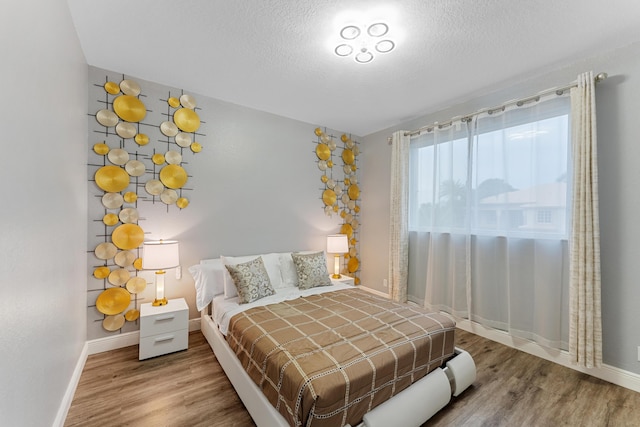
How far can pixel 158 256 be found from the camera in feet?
7.99

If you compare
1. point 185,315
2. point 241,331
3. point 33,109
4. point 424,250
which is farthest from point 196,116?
point 424,250

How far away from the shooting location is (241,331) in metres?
2.00

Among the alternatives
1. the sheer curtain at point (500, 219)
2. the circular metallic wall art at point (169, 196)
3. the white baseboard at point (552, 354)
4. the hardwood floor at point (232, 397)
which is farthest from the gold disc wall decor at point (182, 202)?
the white baseboard at point (552, 354)

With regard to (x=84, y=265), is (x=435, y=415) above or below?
below

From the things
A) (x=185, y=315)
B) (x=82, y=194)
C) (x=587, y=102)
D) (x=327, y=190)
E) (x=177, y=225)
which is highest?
(x=587, y=102)

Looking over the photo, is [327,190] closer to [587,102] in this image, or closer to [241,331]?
[241,331]

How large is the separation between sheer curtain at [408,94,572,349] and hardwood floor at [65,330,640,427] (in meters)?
0.43

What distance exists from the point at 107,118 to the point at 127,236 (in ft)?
3.76

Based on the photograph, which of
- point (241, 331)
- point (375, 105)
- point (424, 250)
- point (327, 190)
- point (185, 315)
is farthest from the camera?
point (327, 190)

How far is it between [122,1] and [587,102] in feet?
11.8

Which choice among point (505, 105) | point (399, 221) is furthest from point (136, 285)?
point (505, 105)

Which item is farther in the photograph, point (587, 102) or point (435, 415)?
point (587, 102)

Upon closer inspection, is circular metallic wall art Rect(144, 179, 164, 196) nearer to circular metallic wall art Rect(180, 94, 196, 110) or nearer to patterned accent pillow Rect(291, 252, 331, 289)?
circular metallic wall art Rect(180, 94, 196, 110)

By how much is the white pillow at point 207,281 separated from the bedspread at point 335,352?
27.3 inches
